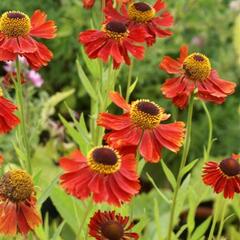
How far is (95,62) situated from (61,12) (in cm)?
135

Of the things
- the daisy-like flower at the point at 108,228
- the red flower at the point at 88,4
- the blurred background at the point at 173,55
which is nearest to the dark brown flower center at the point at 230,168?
the daisy-like flower at the point at 108,228

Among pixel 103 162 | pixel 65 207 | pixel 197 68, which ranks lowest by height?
pixel 65 207

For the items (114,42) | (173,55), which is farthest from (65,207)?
(173,55)

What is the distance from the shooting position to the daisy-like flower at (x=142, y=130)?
97cm

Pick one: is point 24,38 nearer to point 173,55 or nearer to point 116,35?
point 116,35

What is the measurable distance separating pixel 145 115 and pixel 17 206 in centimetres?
25

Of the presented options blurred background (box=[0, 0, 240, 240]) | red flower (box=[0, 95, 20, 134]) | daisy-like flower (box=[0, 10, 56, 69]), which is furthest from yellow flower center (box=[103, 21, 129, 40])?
blurred background (box=[0, 0, 240, 240])

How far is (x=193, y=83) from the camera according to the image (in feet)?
3.61

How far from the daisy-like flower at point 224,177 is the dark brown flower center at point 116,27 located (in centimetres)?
29

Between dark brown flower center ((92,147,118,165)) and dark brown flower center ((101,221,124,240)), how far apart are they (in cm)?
9

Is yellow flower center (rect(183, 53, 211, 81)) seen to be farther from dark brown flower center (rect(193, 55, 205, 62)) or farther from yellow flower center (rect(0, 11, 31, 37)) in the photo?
yellow flower center (rect(0, 11, 31, 37))

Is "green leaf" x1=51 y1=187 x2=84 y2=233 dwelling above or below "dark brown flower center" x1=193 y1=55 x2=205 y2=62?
below

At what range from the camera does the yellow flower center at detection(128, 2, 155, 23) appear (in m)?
1.25

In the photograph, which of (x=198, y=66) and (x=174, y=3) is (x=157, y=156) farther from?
(x=174, y=3)
